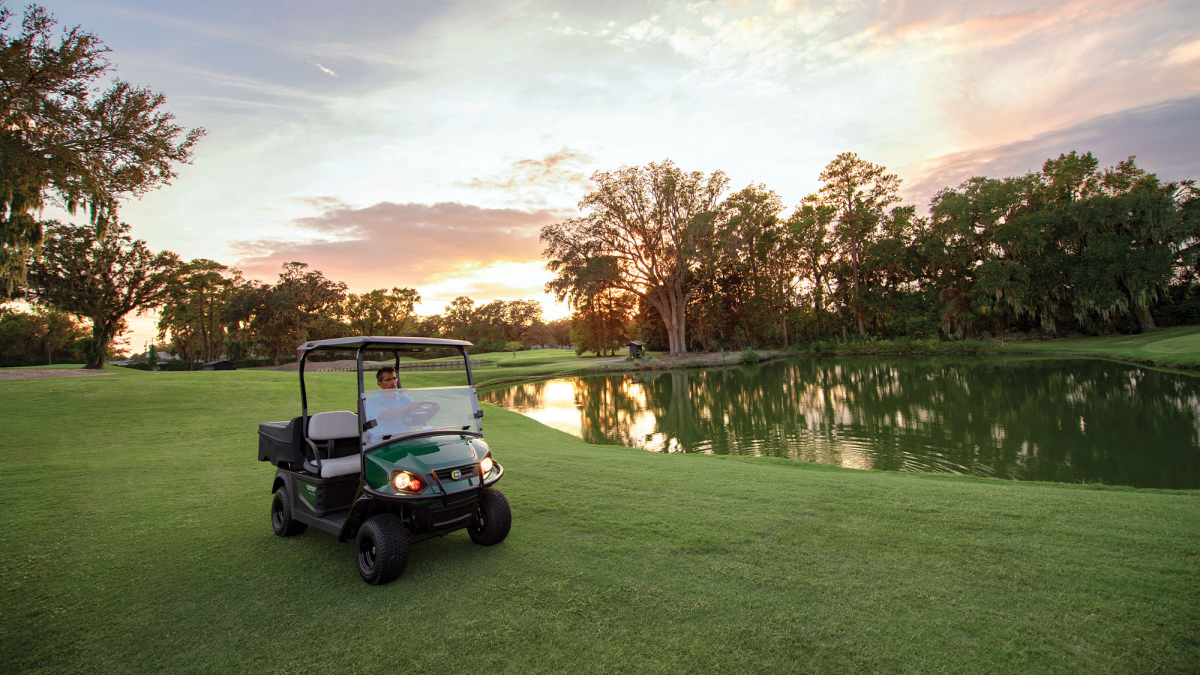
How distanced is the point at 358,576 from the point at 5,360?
8630 centimetres

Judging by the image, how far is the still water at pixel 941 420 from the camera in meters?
9.61

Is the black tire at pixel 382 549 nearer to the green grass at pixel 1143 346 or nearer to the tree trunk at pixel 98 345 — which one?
the green grass at pixel 1143 346

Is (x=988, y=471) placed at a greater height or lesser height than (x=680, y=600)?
lesser

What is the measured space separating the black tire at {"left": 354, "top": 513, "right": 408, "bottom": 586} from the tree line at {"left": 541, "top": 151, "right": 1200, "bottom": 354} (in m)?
39.8

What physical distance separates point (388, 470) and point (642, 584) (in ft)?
7.26

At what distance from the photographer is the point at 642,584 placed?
12.5ft

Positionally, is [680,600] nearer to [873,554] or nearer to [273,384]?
[873,554]

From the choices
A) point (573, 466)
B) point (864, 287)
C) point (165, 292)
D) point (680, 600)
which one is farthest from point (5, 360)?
point (864, 287)

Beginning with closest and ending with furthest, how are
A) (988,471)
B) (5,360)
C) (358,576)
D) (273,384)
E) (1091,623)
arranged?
1. (1091,623)
2. (358,576)
3. (988,471)
4. (273,384)
5. (5,360)

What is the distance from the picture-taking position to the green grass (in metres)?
23.1

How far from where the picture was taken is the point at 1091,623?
3.04m

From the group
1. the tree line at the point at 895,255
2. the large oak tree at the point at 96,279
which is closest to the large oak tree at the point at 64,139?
the large oak tree at the point at 96,279

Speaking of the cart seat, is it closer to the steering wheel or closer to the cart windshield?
the cart windshield

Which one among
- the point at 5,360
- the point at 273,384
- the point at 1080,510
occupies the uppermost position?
the point at 5,360
